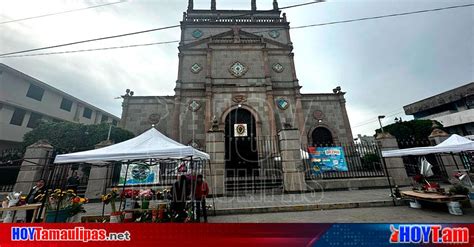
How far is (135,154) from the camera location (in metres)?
4.53

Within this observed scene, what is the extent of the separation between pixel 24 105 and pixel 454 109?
189 ft

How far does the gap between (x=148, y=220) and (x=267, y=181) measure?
6.74 metres

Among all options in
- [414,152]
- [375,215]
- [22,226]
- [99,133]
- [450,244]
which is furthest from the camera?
[99,133]

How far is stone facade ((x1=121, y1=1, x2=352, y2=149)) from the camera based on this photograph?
14547 millimetres

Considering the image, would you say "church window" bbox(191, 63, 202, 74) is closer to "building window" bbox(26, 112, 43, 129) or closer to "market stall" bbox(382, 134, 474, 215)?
"market stall" bbox(382, 134, 474, 215)

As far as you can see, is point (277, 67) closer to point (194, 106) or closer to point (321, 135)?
point (321, 135)

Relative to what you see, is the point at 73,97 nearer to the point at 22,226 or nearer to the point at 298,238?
the point at 22,226

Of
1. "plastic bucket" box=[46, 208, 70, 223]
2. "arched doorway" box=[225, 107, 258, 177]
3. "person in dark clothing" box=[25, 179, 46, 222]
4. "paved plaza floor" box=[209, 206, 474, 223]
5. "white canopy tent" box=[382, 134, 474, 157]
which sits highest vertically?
"arched doorway" box=[225, 107, 258, 177]

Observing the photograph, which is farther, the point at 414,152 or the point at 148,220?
the point at 414,152

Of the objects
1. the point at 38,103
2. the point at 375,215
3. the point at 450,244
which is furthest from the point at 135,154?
the point at 38,103

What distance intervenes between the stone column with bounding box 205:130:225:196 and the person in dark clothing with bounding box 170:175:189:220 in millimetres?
3047

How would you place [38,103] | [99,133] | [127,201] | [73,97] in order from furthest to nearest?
1. [73,97]
2. [38,103]
3. [99,133]
4. [127,201]

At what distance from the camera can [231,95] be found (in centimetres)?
1503

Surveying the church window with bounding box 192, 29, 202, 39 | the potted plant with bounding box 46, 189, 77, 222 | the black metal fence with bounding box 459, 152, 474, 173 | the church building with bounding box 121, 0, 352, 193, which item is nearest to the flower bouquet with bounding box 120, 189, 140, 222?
the potted plant with bounding box 46, 189, 77, 222
